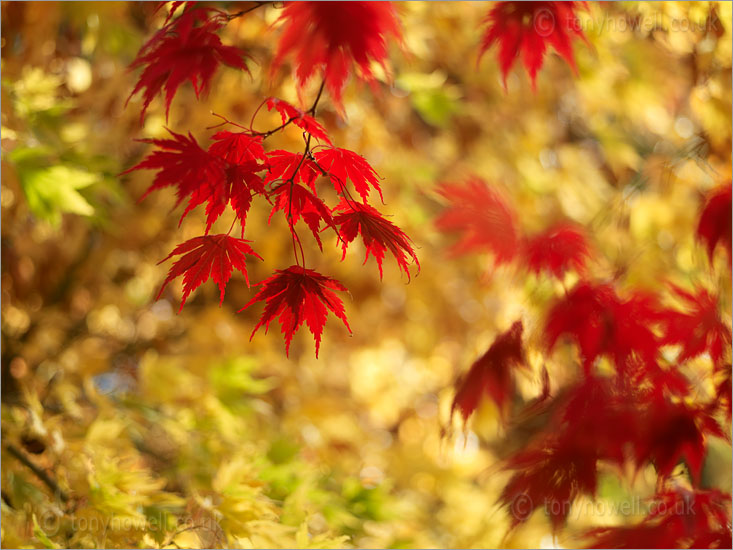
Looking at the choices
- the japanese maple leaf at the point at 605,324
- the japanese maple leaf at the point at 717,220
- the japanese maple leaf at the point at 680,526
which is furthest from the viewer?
the japanese maple leaf at the point at 717,220

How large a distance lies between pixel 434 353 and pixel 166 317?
3.54 ft

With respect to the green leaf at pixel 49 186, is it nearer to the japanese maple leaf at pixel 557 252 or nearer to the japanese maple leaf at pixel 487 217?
the japanese maple leaf at pixel 487 217

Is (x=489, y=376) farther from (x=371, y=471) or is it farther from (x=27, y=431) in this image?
(x=371, y=471)

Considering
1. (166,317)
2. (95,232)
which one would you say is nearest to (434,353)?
(166,317)

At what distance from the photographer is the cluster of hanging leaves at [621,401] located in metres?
0.99

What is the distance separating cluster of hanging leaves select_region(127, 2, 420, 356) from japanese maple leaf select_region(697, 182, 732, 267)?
2.19 ft

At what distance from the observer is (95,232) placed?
2090 millimetres

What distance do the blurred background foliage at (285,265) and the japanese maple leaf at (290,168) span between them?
0.65 feet

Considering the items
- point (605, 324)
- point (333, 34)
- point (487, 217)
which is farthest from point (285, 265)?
point (333, 34)

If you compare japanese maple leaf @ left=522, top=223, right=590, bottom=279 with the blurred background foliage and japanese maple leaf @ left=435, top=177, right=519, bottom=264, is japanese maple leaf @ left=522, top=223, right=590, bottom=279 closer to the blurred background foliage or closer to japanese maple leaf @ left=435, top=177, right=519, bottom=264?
japanese maple leaf @ left=435, top=177, right=519, bottom=264

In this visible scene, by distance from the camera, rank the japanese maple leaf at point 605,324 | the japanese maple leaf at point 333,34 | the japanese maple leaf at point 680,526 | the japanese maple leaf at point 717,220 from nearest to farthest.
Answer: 1. the japanese maple leaf at point 333,34
2. the japanese maple leaf at point 680,526
3. the japanese maple leaf at point 605,324
4. the japanese maple leaf at point 717,220

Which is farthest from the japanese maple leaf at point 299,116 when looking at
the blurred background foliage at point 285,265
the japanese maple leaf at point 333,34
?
the blurred background foliage at point 285,265

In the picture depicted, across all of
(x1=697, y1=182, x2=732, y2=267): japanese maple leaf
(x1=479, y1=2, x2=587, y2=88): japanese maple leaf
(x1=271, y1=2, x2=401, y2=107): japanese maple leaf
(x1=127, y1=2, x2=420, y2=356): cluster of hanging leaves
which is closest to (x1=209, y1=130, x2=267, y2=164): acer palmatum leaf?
(x1=127, y1=2, x2=420, y2=356): cluster of hanging leaves

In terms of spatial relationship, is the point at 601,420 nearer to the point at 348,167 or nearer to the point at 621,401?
the point at 621,401
